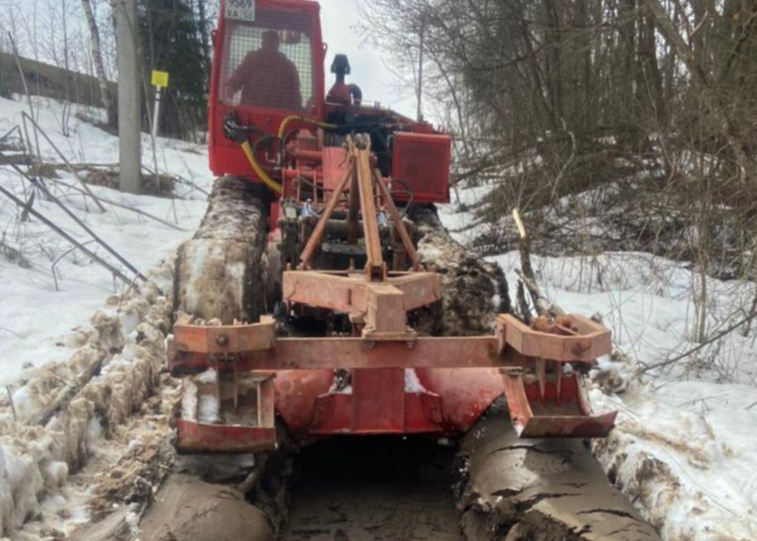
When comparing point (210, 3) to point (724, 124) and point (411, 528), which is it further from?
point (411, 528)

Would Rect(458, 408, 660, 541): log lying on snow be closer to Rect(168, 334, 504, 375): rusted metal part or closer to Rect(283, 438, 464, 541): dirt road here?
Rect(283, 438, 464, 541): dirt road

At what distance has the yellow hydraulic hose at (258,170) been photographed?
20.5ft

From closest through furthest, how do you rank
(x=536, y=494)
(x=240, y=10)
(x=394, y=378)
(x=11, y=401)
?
1. (x=536, y=494)
2. (x=394, y=378)
3. (x=11, y=401)
4. (x=240, y=10)

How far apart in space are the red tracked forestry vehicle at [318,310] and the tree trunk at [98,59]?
1676 cm

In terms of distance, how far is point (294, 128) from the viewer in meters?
6.36

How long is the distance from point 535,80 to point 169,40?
14.9 metres

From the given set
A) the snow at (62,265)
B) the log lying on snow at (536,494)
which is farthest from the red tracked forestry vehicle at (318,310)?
the snow at (62,265)

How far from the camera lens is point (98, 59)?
22.8 metres

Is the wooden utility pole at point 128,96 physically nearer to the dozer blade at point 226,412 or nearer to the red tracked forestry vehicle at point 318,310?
the red tracked forestry vehicle at point 318,310

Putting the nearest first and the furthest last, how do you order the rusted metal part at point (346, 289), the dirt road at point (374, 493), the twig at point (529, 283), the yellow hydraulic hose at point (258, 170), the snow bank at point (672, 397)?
the snow bank at point (672, 397) < the dirt road at point (374, 493) < the rusted metal part at point (346, 289) < the twig at point (529, 283) < the yellow hydraulic hose at point (258, 170)

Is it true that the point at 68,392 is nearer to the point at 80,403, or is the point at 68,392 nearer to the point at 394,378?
the point at 80,403

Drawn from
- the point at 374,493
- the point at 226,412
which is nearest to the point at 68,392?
the point at 226,412

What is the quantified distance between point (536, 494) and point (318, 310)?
1936 mm

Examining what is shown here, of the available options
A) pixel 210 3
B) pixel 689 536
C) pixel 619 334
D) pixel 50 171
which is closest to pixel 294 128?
pixel 619 334
